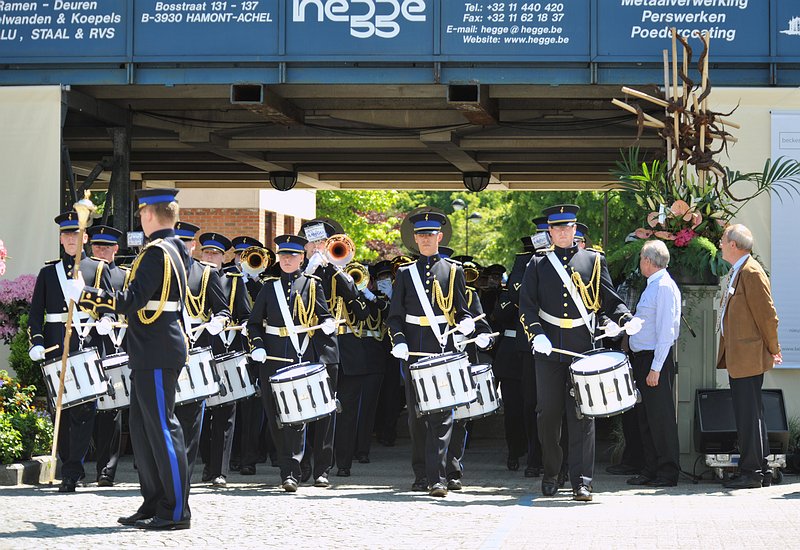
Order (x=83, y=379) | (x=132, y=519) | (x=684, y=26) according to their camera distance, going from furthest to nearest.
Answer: (x=684, y=26) → (x=83, y=379) → (x=132, y=519)

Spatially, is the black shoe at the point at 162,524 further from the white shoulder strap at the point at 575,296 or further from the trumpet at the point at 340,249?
the trumpet at the point at 340,249

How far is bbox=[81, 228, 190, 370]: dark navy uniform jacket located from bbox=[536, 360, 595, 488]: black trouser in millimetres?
3069

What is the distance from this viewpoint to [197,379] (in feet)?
33.8

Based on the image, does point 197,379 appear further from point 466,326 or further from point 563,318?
point 563,318

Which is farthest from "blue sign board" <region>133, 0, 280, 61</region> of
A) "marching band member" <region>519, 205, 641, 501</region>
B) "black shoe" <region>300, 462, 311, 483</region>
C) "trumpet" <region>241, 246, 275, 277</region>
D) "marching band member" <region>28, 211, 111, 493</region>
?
"marching band member" <region>519, 205, 641, 501</region>

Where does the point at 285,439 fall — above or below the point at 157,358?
below

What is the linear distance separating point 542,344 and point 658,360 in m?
1.42

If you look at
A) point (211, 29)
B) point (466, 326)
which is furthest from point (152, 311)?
point (211, 29)

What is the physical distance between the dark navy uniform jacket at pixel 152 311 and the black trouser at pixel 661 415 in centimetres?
443

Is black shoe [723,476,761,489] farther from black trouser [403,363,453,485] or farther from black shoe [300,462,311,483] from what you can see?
black shoe [300,462,311,483]

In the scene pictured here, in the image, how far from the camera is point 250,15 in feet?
47.6

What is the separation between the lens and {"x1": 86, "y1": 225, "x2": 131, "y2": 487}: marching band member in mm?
11102

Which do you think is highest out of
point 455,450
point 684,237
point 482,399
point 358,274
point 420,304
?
point 684,237

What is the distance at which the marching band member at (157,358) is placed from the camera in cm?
859
